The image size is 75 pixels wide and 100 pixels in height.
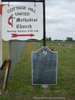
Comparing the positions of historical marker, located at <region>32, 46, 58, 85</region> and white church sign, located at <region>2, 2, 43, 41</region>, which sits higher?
white church sign, located at <region>2, 2, 43, 41</region>

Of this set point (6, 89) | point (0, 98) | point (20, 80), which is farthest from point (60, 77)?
point (0, 98)

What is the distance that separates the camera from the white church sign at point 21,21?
11023 mm

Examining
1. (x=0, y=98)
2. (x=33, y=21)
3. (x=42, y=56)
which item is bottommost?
(x=0, y=98)

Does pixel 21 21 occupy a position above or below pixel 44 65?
above

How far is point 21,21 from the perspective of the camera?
11.0 meters

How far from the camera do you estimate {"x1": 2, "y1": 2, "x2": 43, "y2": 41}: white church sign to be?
1102cm

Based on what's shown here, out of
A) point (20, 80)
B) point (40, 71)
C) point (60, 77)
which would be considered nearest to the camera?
point (40, 71)

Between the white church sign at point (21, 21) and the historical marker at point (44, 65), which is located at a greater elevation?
the white church sign at point (21, 21)

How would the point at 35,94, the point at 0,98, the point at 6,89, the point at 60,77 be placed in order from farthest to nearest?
the point at 60,77 → the point at 6,89 → the point at 35,94 → the point at 0,98

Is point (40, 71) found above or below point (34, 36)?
below

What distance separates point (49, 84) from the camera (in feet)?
36.1

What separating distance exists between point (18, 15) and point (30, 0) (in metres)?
0.60

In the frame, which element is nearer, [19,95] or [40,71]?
[19,95]

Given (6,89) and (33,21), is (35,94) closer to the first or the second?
(6,89)
